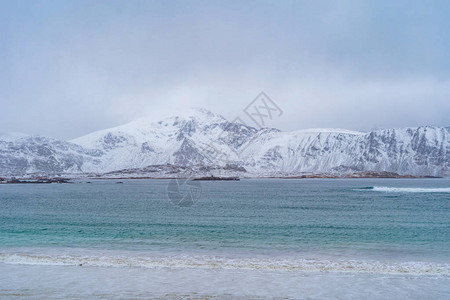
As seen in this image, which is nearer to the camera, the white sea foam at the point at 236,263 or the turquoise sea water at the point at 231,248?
the turquoise sea water at the point at 231,248

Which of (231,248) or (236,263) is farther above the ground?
(236,263)

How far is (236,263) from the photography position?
2092 cm

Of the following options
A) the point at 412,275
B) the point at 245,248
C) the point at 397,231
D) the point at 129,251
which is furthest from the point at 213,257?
the point at 397,231

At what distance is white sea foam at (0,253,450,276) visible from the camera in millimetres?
19484

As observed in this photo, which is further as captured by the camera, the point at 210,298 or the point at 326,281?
the point at 326,281

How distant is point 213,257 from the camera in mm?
22609

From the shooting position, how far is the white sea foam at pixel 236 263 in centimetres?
1948

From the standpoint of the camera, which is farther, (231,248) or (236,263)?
(231,248)

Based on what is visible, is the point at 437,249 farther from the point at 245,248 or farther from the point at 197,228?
the point at 197,228

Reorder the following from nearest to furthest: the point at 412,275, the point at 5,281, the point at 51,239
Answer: the point at 5,281
the point at 412,275
the point at 51,239

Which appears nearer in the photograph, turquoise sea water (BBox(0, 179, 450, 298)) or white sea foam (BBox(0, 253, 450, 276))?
turquoise sea water (BBox(0, 179, 450, 298))

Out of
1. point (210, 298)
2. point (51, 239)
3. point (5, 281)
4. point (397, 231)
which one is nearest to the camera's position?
point (210, 298)

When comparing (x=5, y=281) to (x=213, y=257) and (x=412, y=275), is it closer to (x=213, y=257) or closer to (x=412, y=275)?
(x=213, y=257)

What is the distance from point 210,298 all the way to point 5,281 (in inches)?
347
